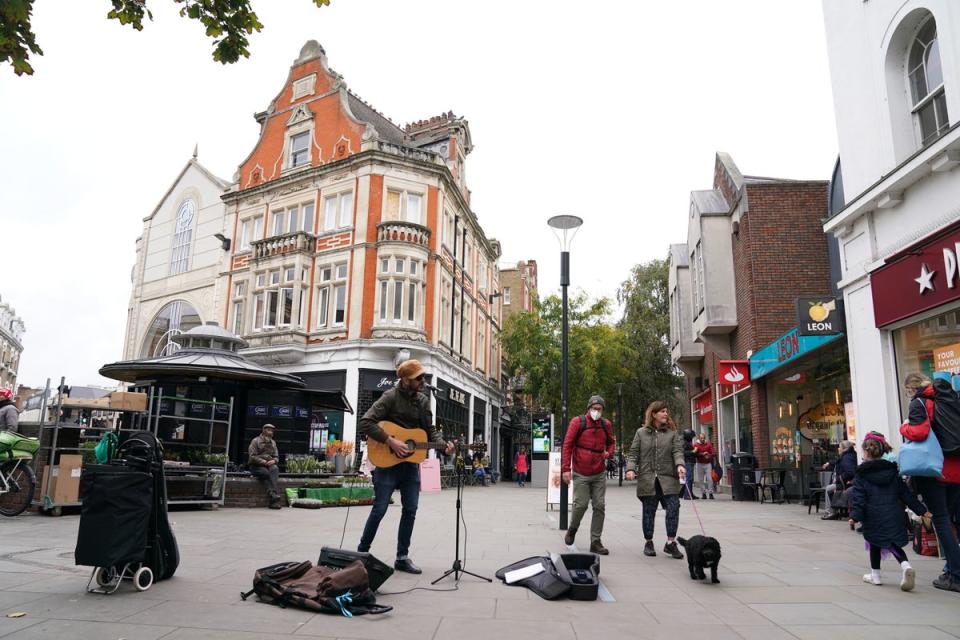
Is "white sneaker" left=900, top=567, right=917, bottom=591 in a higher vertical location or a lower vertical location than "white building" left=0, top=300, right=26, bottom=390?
lower

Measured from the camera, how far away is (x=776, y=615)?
15.9 ft

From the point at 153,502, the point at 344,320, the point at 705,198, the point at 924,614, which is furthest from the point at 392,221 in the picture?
the point at 924,614

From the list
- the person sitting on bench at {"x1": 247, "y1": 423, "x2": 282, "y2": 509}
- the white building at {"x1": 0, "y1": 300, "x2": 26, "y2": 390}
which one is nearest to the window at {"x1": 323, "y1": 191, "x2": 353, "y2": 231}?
the person sitting on bench at {"x1": 247, "y1": 423, "x2": 282, "y2": 509}

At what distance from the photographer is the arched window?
32.3m

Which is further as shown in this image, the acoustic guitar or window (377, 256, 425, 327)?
window (377, 256, 425, 327)

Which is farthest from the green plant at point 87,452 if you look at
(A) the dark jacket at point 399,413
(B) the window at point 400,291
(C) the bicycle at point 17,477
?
(B) the window at point 400,291

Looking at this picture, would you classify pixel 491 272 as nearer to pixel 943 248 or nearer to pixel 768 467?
pixel 768 467

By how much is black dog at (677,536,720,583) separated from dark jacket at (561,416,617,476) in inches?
64.1

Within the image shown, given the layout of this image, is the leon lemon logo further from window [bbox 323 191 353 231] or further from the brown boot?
window [bbox 323 191 353 231]

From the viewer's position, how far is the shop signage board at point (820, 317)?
1213cm

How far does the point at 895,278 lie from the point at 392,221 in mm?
18848

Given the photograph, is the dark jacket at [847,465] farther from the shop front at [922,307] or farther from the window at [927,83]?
the window at [927,83]

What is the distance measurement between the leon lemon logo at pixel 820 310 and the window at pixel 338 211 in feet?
60.8

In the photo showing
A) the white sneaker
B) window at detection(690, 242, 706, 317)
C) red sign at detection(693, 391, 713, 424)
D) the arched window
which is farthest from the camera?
the arched window
